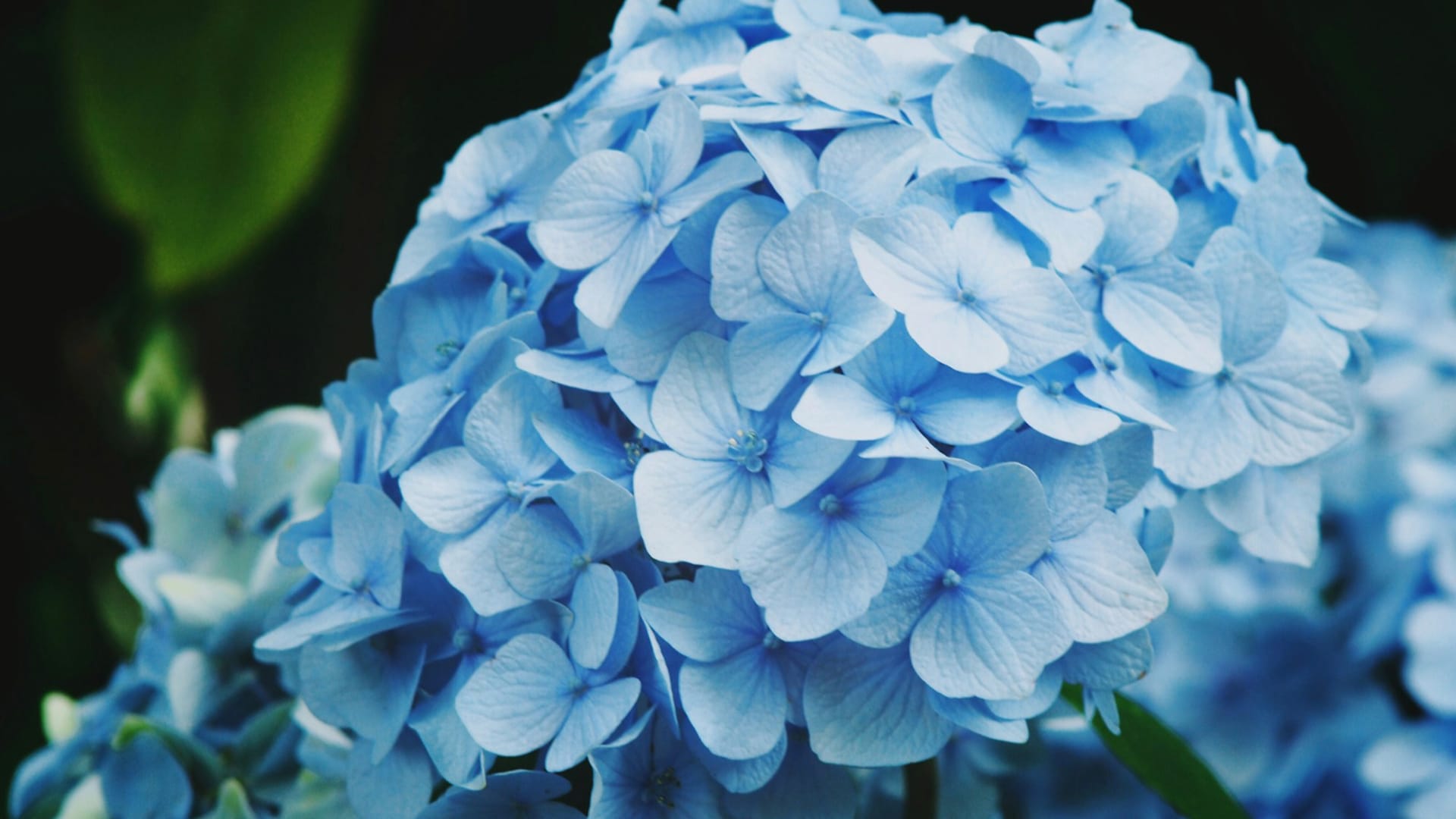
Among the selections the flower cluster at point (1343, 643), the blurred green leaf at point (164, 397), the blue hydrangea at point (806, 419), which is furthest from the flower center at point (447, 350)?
the blurred green leaf at point (164, 397)

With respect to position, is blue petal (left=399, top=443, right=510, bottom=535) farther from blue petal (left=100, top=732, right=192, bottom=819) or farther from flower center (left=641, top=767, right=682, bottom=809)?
blue petal (left=100, top=732, right=192, bottom=819)

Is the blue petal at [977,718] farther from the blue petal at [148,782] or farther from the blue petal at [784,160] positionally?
the blue petal at [148,782]

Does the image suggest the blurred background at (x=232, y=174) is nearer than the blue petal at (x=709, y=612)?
No

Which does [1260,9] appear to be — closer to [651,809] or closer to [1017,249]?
[1017,249]

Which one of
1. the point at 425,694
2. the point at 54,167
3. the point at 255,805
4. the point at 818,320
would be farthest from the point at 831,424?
the point at 54,167

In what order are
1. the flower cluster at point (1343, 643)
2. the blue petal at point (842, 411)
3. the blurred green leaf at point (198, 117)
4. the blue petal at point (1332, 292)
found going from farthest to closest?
the blurred green leaf at point (198, 117) < the flower cluster at point (1343, 643) < the blue petal at point (1332, 292) < the blue petal at point (842, 411)

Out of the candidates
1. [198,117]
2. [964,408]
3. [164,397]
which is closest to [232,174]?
[198,117]
